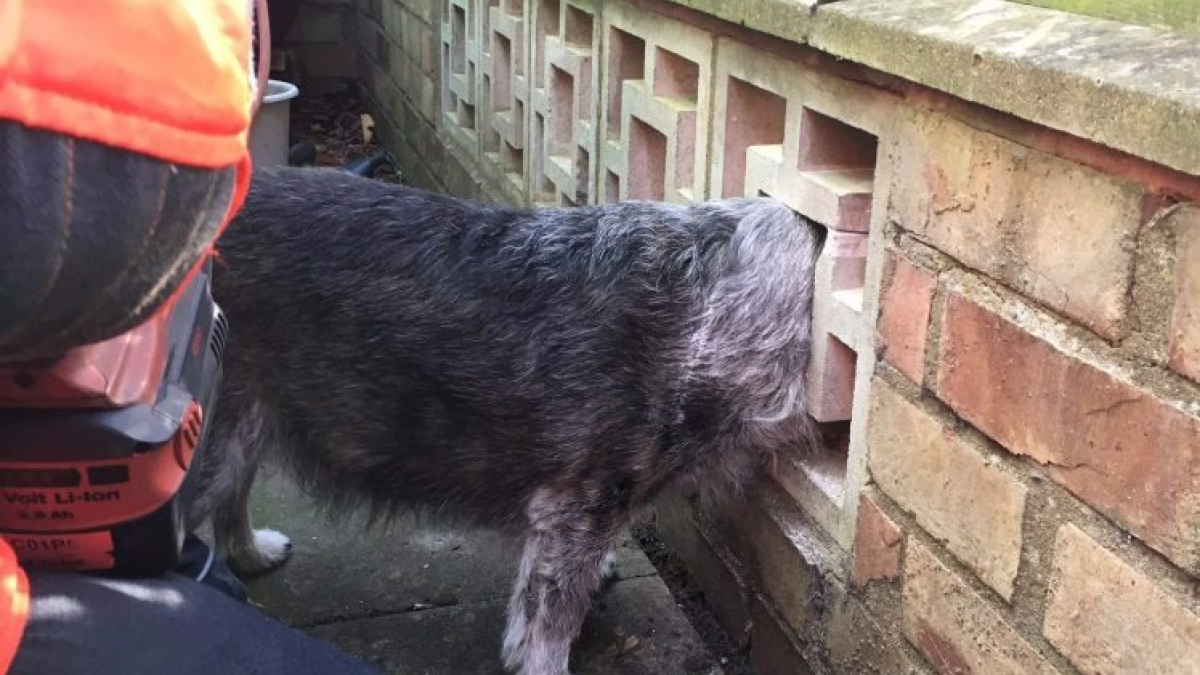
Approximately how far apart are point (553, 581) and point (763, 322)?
62 cm

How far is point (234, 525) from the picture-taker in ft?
9.59

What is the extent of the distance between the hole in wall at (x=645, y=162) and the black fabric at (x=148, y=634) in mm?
1789

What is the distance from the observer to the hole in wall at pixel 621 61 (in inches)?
122

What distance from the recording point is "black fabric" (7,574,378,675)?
3.82ft

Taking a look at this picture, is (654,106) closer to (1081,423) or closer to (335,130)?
(1081,423)

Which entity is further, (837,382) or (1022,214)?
(837,382)

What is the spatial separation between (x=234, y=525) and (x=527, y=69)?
1717 millimetres

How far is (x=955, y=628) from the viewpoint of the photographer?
189 cm

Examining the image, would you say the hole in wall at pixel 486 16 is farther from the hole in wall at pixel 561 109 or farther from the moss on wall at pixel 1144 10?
the moss on wall at pixel 1144 10

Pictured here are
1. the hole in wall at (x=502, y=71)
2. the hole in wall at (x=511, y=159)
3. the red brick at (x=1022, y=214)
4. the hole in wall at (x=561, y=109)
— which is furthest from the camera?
the hole in wall at (x=502, y=71)

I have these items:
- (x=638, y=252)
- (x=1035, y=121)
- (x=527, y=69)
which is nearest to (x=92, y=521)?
(x=1035, y=121)

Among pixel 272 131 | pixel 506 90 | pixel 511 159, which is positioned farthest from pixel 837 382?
pixel 272 131

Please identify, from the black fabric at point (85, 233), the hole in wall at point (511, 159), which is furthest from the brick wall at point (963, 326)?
the hole in wall at point (511, 159)

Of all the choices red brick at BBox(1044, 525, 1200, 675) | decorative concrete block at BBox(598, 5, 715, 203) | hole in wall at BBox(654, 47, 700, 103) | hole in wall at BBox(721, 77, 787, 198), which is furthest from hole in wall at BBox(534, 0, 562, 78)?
red brick at BBox(1044, 525, 1200, 675)
